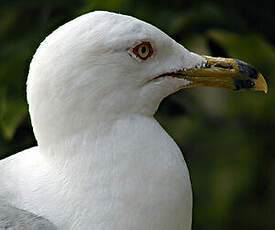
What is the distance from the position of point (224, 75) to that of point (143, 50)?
0.20 metres

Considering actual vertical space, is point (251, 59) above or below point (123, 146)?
below

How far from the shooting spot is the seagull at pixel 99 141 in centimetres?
113

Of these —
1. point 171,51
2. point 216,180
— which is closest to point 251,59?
point 216,180

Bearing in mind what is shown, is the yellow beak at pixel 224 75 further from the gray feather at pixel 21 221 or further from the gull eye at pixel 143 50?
the gray feather at pixel 21 221

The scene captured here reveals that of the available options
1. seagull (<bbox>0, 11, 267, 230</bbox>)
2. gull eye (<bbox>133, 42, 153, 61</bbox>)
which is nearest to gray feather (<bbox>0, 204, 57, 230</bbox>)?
seagull (<bbox>0, 11, 267, 230</bbox>)

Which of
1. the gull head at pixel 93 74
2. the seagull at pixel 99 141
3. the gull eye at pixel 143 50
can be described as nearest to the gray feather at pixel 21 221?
the seagull at pixel 99 141

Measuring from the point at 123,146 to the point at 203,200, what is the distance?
141 centimetres

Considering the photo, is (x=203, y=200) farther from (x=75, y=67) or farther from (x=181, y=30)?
(x=75, y=67)

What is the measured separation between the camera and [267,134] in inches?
106

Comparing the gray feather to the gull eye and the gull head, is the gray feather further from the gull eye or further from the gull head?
the gull eye

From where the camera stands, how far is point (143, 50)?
120 centimetres

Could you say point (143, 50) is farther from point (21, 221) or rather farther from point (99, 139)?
point (21, 221)

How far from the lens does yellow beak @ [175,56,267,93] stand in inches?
50.2

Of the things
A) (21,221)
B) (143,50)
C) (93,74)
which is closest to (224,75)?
(143,50)
